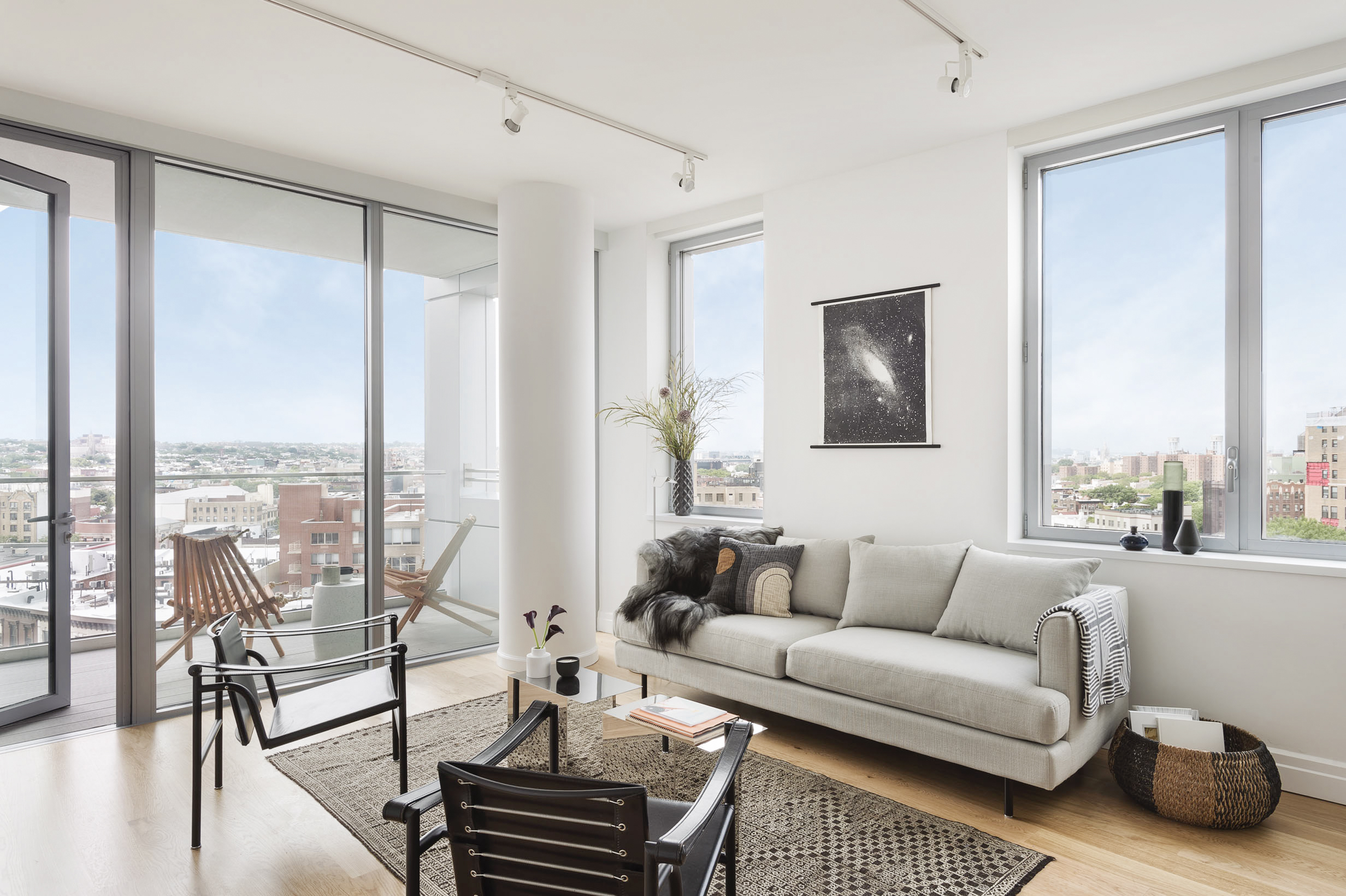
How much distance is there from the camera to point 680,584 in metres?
3.99

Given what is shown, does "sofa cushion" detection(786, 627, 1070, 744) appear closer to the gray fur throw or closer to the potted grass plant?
the gray fur throw

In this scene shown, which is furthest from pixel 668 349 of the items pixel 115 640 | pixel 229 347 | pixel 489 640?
pixel 115 640

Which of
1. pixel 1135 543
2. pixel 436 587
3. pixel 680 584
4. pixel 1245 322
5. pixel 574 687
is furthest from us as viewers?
pixel 436 587

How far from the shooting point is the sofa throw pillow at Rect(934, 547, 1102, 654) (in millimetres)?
2973

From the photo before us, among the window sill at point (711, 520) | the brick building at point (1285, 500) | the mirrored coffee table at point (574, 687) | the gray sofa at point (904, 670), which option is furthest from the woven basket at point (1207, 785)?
the window sill at point (711, 520)

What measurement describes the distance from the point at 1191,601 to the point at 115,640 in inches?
181

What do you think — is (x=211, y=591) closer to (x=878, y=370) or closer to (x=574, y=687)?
(x=574, y=687)

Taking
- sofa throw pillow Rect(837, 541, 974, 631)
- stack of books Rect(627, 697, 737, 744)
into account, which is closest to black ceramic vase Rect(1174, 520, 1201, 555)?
sofa throw pillow Rect(837, 541, 974, 631)

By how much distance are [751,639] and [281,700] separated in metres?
1.87

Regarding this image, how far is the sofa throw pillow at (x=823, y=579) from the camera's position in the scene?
3.70m

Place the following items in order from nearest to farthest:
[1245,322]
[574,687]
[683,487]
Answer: [574,687] < [1245,322] < [683,487]

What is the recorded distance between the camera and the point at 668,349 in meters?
5.25

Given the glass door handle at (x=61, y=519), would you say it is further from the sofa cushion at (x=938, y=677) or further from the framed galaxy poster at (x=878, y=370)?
the framed galaxy poster at (x=878, y=370)

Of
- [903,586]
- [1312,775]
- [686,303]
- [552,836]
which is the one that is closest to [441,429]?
[686,303]
